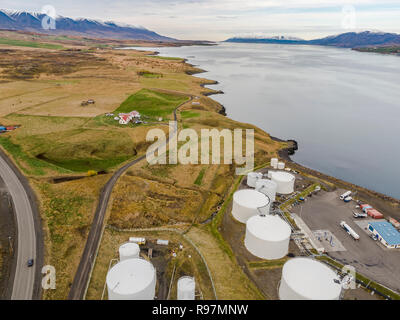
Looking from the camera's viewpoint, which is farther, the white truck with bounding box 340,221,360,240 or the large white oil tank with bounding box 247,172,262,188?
the large white oil tank with bounding box 247,172,262,188

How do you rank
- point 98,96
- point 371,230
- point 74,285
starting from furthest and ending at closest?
point 98,96 → point 371,230 → point 74,285

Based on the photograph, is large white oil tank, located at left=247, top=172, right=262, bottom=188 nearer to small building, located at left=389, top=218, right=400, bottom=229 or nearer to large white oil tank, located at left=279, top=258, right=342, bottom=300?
large white oil tank, located at left=279, top=258, right=342, bottom=300

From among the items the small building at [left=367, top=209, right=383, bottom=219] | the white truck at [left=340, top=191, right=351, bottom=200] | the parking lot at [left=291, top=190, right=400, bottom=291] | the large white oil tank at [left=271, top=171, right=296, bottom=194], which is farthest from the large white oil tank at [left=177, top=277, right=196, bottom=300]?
the white truck at [left=340, top=191, right=351, bottom=200]

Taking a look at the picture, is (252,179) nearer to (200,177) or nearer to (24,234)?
(200,177)

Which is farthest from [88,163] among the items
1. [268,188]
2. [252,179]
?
[268,188]

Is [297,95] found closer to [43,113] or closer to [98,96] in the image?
[98,96]

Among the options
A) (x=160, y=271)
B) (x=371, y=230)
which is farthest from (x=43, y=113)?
(x=371, y=230)

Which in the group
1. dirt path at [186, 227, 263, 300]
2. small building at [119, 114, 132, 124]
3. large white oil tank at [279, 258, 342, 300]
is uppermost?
small building at [119, 114, 132, 124]
